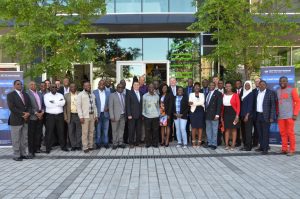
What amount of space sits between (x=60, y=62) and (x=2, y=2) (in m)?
2.43

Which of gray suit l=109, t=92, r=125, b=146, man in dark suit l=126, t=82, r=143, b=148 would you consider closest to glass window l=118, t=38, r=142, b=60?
man in dark suit l=126, t=82, r=143, b=148

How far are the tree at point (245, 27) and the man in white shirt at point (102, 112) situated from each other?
4.14 meters

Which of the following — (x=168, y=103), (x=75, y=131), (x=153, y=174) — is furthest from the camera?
(x=168, y=103)

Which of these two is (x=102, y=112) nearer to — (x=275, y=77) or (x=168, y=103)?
(x=168, y=103)

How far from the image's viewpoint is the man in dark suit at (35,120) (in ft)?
32.8

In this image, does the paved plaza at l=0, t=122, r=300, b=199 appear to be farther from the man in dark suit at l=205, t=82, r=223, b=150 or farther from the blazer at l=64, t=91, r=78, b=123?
the blazer at l=64, t=91, r=78, b=123

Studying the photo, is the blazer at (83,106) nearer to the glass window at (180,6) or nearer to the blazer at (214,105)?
the blazer at (214,105)

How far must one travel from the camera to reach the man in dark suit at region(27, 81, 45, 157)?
10.0m

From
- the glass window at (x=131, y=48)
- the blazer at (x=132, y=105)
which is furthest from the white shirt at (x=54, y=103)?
the glass window at (x=131, y=48)

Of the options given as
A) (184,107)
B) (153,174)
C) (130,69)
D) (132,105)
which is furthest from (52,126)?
(130,69)

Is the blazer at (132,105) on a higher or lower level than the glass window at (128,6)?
lower

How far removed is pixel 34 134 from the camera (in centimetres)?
1023

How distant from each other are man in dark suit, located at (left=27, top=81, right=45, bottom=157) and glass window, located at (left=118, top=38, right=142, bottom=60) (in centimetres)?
971

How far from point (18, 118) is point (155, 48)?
11.6 meters
